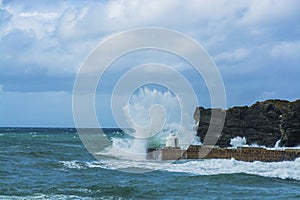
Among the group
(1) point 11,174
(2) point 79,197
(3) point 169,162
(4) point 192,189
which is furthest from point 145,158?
(2) point 79,197

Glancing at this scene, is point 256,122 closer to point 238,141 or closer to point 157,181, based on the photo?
point 238,141

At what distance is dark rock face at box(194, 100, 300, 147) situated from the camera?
163ft

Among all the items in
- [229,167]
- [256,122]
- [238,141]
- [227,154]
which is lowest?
[229,167]

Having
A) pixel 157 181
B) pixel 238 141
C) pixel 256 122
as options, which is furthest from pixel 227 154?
pixel 256 122

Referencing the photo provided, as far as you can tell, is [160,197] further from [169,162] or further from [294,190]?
[169,162]

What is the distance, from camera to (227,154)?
34906 millimetres

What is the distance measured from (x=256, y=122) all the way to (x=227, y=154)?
18969 millimetres

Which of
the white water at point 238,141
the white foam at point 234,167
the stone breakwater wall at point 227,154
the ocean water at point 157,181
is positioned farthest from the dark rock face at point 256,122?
the ocean water at point 157,181

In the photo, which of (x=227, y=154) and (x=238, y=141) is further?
(x=238, y=141)

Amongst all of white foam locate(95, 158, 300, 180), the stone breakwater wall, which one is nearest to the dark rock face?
the stone breakwater wall

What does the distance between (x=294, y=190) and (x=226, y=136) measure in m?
31.2

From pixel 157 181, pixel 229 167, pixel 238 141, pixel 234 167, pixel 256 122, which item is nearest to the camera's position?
pixel 157 181

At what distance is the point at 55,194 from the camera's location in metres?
20.5

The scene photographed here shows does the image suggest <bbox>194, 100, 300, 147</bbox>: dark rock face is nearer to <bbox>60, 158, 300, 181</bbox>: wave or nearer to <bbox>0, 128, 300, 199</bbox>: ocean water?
<bbox>60, 158, 300, 181</bbox>: wave
